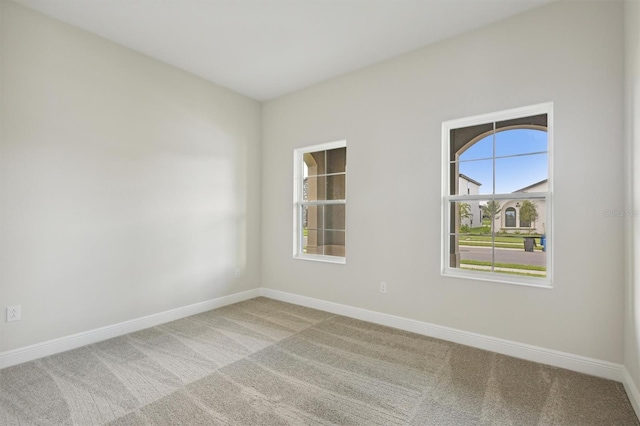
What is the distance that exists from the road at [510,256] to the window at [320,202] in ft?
4.85

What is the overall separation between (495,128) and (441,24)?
106 cm

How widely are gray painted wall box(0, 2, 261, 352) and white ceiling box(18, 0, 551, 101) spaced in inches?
13.1

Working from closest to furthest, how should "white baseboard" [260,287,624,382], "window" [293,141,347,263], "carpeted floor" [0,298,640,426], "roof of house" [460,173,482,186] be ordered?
"carpeted floor" [0,298,640,426]
"white baseboard" [260,287,624,382]
"roof of house" [460,173,482,186]
"window" [293,141,347,263]

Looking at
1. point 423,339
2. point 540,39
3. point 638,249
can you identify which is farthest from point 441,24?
point 423,339

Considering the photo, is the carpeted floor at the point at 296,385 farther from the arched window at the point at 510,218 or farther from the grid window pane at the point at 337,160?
the grid window pane at the point at 337,160

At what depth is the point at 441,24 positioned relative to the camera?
8.83 ft

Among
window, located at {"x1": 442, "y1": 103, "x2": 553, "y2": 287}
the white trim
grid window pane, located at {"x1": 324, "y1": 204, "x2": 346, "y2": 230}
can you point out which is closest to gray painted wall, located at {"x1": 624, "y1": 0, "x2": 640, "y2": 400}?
the white trim

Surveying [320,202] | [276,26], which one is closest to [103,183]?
[276,26]

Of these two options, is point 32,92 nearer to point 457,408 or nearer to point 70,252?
point 70,252

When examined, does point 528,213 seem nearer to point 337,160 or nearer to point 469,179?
point 469,179

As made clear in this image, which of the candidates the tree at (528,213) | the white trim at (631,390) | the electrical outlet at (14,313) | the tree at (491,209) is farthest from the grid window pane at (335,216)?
the electrical outlet at (14,313)

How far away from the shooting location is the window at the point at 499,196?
259 cm

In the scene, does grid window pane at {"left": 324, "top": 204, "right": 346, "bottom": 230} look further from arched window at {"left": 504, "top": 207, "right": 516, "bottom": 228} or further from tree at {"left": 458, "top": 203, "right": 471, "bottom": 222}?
arched window at {"left": 504, "top": 207, "right": 516, "bottom": 228}

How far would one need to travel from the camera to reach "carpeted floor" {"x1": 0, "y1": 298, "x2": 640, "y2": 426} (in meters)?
1.80
